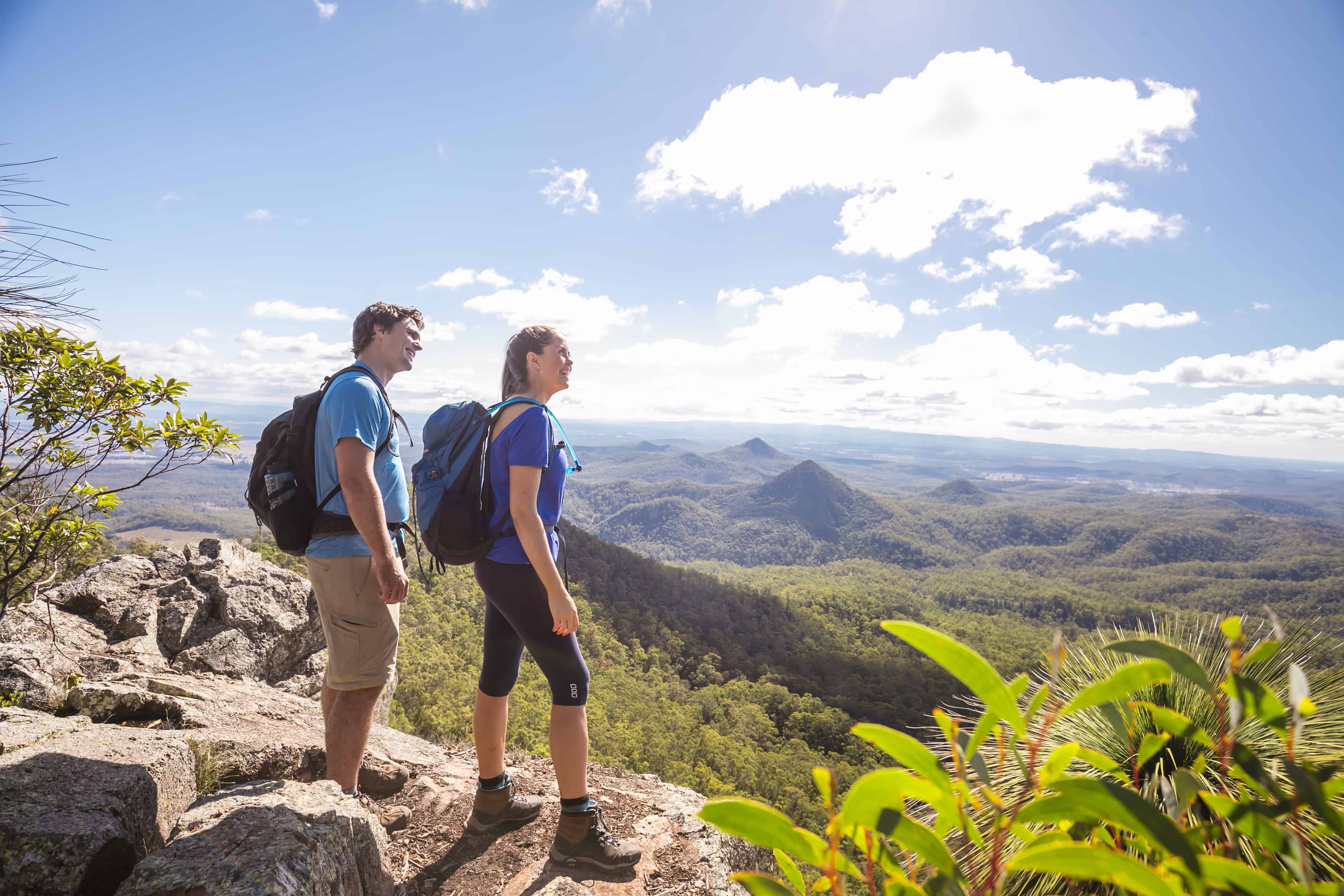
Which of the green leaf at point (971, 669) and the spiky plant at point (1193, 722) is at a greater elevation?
the green leaf at point (971, 669)

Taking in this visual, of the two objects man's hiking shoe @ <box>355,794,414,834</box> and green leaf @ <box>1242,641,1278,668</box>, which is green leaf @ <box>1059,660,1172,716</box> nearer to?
green leaf @ <box>1242,641,1278,668</box>

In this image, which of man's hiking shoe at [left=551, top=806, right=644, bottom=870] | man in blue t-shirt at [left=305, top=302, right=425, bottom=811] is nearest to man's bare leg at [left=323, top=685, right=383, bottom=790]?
man in blue t-shirt at [left=305, top=302, right=425, bottom=811]

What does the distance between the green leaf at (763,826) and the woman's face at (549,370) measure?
249 cm

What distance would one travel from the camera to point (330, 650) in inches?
113

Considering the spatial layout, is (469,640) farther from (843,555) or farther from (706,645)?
(843,555)

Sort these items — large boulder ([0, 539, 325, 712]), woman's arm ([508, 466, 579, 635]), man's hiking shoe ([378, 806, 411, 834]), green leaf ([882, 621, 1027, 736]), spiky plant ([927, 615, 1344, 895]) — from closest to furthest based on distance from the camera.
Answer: green leaf ([882, 621, 1027, 736])
spiky plant ([927, 615, 1344, 895])
woman's arm ([508, 466, 579, 635])
man's hiking shoe ([378, 806, 411, 834])
large boulder ([0, 539, 325, 712])

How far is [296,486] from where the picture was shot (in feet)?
9.20

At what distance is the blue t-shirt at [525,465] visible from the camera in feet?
8.79

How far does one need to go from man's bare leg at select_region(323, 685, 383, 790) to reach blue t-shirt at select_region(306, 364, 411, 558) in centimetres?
69

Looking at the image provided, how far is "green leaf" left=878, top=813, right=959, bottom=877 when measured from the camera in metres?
0.66

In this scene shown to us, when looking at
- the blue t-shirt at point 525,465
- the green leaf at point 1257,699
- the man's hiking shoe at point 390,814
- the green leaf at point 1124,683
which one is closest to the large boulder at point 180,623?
the man's hiking shoe at point 390,814

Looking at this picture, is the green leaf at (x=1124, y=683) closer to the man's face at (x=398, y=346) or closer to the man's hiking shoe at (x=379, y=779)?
the man's face at (x=398, y=346)

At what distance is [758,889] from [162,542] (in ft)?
39.6

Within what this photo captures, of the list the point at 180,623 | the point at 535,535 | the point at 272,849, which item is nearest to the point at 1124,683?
the point at 535,535
